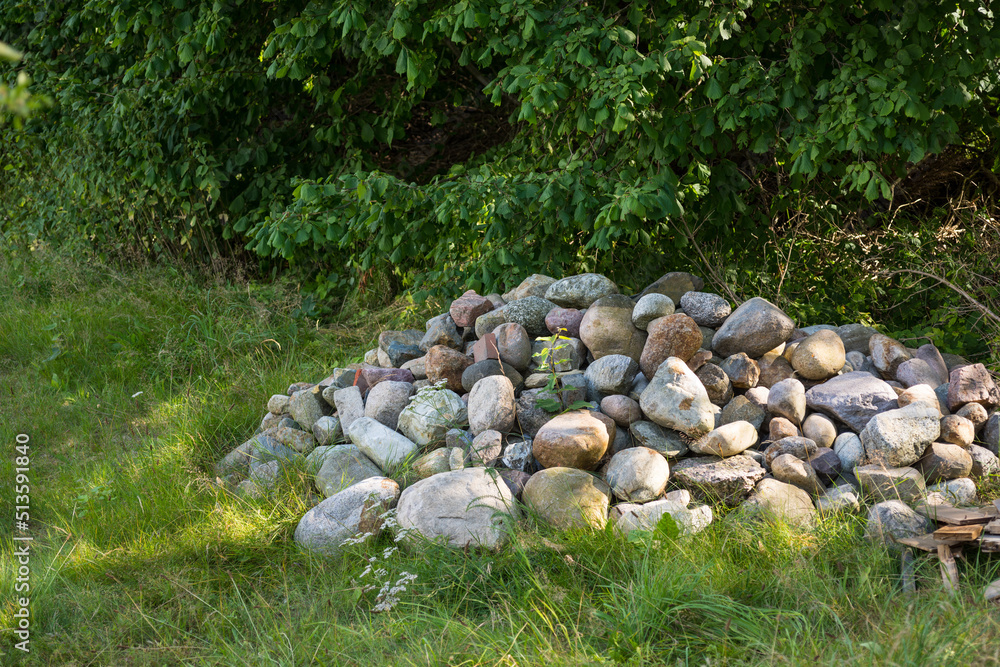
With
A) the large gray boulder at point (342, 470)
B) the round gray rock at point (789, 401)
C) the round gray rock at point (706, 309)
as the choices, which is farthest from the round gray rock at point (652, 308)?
the large gray boulder at point (342, 470)

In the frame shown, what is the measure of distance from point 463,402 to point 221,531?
119 centimetres

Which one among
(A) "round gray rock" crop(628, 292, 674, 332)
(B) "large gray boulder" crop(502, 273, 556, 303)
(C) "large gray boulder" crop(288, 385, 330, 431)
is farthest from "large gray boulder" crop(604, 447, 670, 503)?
(C) "large gray boulder" crop(288, 385, 330, 431)

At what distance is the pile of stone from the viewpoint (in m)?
2.88

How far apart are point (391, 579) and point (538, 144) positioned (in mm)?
3364

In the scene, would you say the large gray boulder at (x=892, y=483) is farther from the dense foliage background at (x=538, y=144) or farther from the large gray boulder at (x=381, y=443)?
the large gray boulder at (x=381, y=443)

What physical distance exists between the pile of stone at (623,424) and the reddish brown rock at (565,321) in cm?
1

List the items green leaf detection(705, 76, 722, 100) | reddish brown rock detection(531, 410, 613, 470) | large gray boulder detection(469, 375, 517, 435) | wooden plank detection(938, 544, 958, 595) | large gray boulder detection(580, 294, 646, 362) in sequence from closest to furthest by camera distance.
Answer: wooden plank detection(938, 544, 958, 595), reddish brown rock detection(531, 410, 613, 470), large gray boulder detection(469, 375, 517, 435), large gray boulder detection(580, 294, 646, 362), green leaf detection(705, 76, 722, 100)

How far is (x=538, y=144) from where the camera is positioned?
5109mm

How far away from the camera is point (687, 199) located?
15.8 feet

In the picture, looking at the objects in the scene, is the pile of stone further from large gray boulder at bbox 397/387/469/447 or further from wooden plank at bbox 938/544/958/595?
wooden plank at bbox 938/544/958/595

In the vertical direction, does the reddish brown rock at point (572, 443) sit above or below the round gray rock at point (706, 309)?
Result: below

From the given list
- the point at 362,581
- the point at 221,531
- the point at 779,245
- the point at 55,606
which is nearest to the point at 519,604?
the point at 362,581

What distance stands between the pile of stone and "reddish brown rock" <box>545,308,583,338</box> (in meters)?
0.01

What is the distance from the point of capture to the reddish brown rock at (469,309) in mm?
3932
